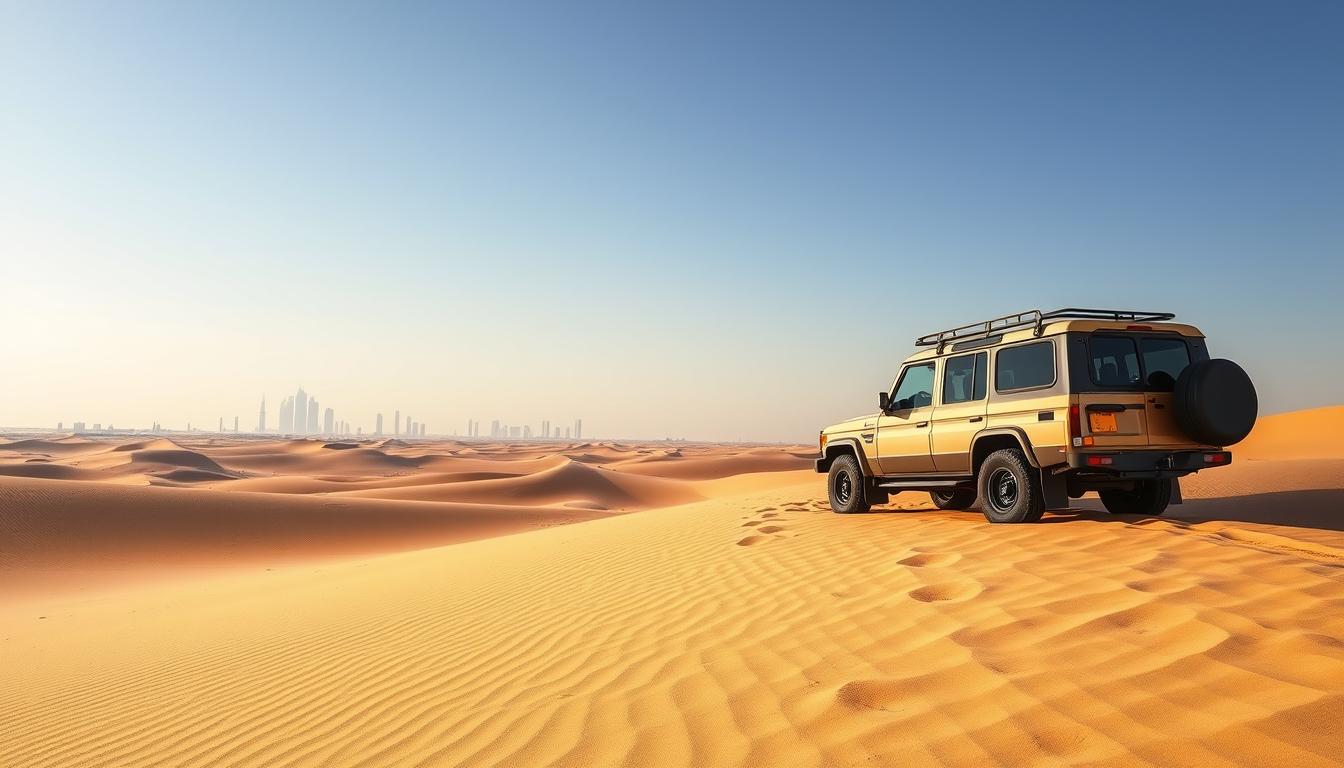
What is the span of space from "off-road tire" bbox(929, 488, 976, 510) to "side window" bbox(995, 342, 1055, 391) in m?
3.02

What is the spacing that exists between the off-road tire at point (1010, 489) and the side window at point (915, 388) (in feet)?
4.77

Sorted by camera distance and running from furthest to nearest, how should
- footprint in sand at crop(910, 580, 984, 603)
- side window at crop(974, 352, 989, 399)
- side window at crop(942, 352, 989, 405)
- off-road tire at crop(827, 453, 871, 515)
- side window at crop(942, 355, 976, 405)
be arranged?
off-road tire at crop(827, 453, 871, 515)
side window at crop(942, 355, 976, 405)
side window at crop(942, 352, 989, 405)
side window at crop(974, 352, 989, 399)
footprint in sand at crop(910, 580, 984, 603)

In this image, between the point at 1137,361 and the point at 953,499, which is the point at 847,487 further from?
the point at 1137,361

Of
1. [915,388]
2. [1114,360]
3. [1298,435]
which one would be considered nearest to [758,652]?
[1114,360]

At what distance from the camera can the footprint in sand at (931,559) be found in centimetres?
641

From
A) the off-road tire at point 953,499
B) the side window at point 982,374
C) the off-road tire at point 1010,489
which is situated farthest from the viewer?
the off-road tire at point 953,499

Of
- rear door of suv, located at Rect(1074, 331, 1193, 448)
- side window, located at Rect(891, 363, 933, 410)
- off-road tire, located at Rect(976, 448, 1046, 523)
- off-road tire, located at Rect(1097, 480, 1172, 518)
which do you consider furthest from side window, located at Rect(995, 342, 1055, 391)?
off-road tire, located at Rect(1097, 480, 1172, 518)

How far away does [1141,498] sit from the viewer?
9383 millimetres

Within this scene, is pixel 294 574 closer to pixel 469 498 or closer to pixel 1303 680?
pixel 1303 680

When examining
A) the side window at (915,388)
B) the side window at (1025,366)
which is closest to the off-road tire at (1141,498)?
the side window at (1025,366)

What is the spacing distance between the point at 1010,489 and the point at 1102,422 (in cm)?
128

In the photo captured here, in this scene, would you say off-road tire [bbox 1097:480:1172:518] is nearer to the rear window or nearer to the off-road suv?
the off-road suv

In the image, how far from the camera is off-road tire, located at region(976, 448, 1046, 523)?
26.6 ft

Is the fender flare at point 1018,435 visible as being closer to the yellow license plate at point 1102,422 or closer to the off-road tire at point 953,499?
the yellow license plate at point 1102,422
